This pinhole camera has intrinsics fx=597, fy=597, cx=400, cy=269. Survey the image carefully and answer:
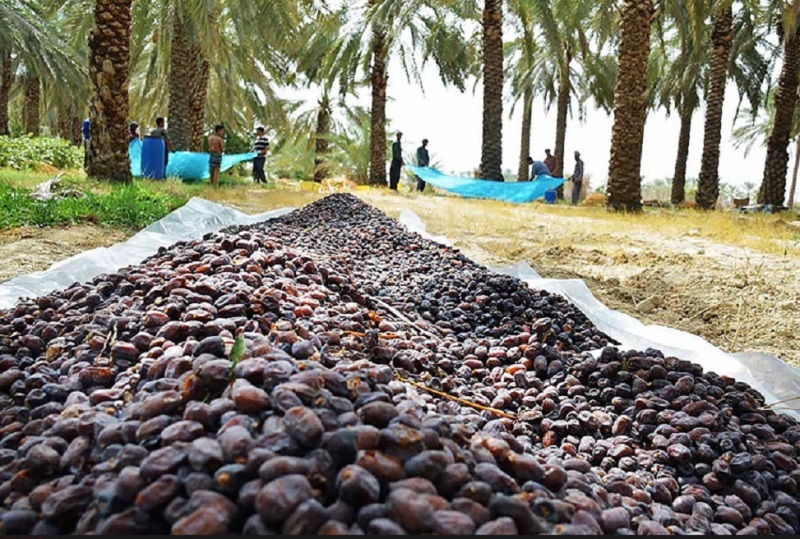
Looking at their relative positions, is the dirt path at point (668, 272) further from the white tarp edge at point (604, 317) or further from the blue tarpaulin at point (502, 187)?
the blue tarpaulin at point (502, 187)

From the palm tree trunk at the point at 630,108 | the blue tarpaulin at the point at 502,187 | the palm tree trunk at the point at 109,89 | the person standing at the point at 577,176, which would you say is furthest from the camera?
the person standing at the point at 577,176

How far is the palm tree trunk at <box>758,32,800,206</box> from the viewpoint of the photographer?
38.3 ft

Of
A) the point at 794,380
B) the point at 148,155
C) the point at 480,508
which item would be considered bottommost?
the point at 794,380

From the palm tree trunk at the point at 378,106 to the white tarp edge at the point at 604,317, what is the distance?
9.94 m

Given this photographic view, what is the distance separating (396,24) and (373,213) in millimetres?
6918

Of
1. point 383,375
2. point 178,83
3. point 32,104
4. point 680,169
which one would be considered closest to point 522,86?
point 680,169

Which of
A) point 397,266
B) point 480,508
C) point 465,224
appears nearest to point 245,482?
point 480,508

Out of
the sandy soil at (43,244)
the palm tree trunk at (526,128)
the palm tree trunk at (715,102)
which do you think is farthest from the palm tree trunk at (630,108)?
the palm tree trunk at (526,128)

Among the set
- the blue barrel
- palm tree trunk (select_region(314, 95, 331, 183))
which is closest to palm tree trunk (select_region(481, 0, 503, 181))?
the blue barrel

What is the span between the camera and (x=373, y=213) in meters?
6.06

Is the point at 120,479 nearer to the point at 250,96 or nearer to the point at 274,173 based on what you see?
the point at 250,96

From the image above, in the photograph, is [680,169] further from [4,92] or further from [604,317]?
[4,92]

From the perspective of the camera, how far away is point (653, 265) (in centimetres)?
450

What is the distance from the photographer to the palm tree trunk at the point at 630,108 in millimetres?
8656
